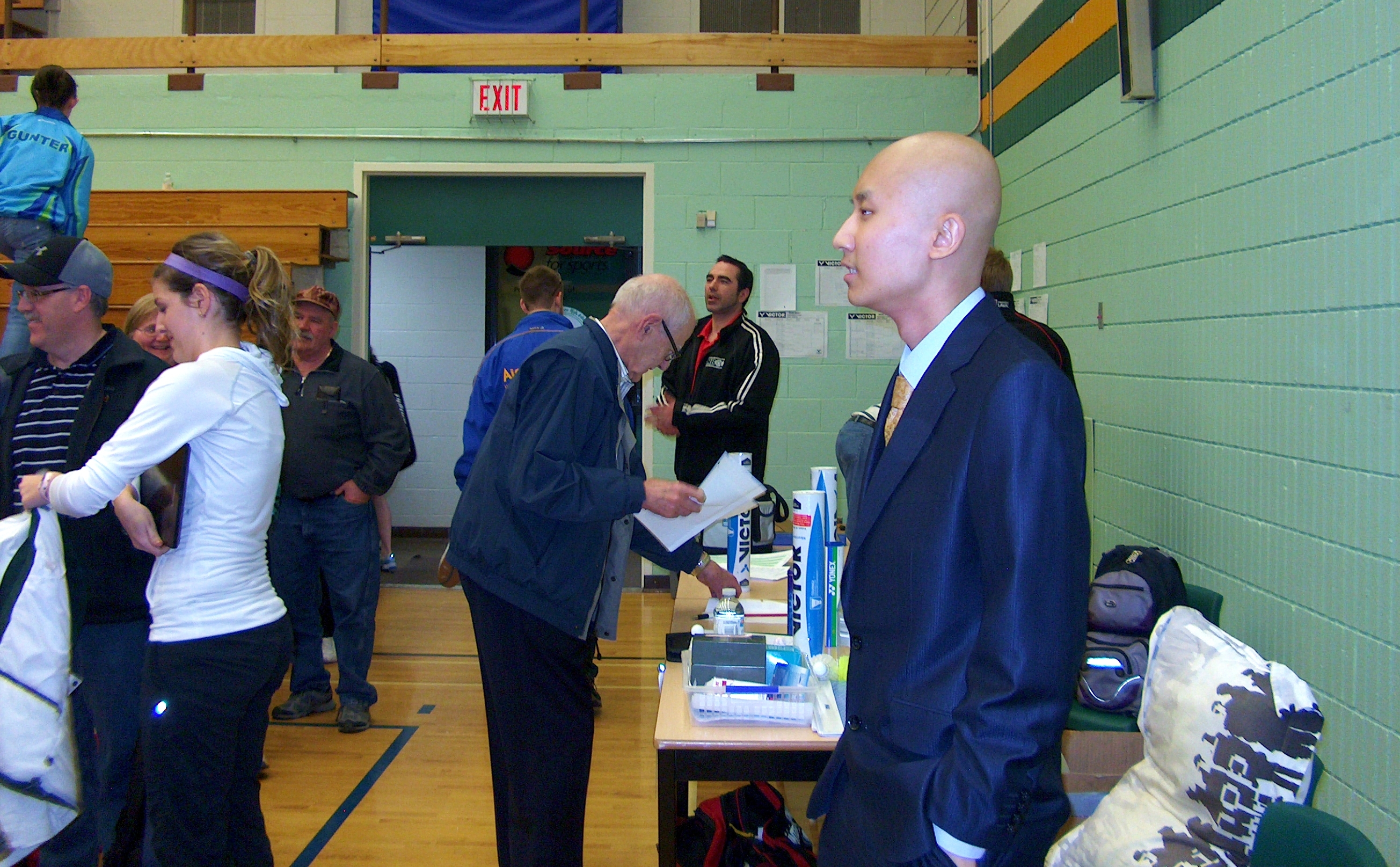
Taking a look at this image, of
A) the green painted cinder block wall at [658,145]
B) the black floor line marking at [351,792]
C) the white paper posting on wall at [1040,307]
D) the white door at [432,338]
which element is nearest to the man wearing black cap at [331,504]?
the black floor line marking at [351,792]

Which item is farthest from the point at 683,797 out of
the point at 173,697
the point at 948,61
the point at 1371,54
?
the point at 948,61

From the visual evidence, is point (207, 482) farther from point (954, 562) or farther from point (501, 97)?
point (501, 97)

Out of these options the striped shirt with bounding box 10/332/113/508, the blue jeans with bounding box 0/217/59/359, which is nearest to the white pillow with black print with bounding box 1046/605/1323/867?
the striped shirt with bounding box 10/332/113/508

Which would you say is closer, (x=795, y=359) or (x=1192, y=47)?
(x=1192, y=47)

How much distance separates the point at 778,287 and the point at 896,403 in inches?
187

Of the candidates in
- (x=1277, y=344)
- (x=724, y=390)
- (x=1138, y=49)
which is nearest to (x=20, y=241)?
(x=724, y=390)

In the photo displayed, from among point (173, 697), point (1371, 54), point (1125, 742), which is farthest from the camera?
point (1125, 742)

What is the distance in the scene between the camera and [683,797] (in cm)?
235

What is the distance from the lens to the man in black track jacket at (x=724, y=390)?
4.23 meters

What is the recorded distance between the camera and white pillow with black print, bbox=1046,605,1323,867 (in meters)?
1.54

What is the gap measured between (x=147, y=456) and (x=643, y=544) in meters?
1.10

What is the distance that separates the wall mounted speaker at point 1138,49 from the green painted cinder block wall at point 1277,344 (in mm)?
52

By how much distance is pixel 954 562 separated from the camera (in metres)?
1.11

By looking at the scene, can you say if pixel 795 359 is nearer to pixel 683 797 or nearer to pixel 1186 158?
pixel 1186 158
